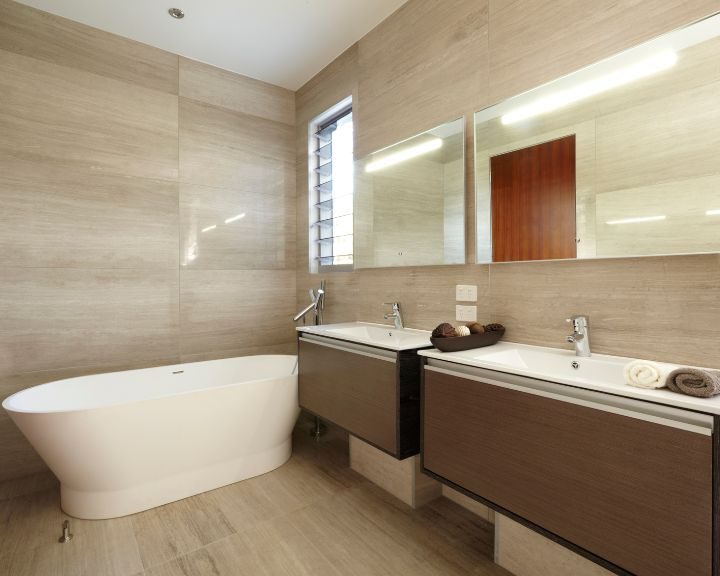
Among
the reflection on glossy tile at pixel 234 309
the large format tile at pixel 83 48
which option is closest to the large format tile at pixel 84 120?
the large format tile at pixel 83 48

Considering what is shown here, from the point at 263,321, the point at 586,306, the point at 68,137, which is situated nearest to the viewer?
the point at 586,306

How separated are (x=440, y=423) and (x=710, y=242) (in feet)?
3.36

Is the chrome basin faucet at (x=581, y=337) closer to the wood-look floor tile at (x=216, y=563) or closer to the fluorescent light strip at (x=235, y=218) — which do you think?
the wood-look floor tile at (x=216, y=563)

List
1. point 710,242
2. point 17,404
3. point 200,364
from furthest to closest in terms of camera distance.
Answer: point 200,364, point 17,404, point 710,242

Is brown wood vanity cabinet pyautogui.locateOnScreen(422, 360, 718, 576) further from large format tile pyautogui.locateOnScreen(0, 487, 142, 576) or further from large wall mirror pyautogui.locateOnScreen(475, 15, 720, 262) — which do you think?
large format tile pyautogui.locateOnScreen(0, 487, 142, 576)

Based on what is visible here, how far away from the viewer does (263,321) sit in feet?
10.5

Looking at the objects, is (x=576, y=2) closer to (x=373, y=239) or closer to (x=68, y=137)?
(x=373, y=239)

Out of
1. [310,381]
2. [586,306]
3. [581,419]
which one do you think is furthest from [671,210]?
[310,381]

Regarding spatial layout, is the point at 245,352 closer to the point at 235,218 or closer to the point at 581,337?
the point at 235,218

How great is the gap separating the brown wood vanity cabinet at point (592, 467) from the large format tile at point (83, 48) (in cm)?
278

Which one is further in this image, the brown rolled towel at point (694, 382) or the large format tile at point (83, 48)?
the large format tile at point (83, 48)

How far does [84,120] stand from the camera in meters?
2.50

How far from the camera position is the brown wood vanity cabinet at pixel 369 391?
165cm

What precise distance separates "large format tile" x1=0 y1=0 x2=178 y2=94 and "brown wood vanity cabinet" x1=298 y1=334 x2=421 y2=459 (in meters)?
2.13
